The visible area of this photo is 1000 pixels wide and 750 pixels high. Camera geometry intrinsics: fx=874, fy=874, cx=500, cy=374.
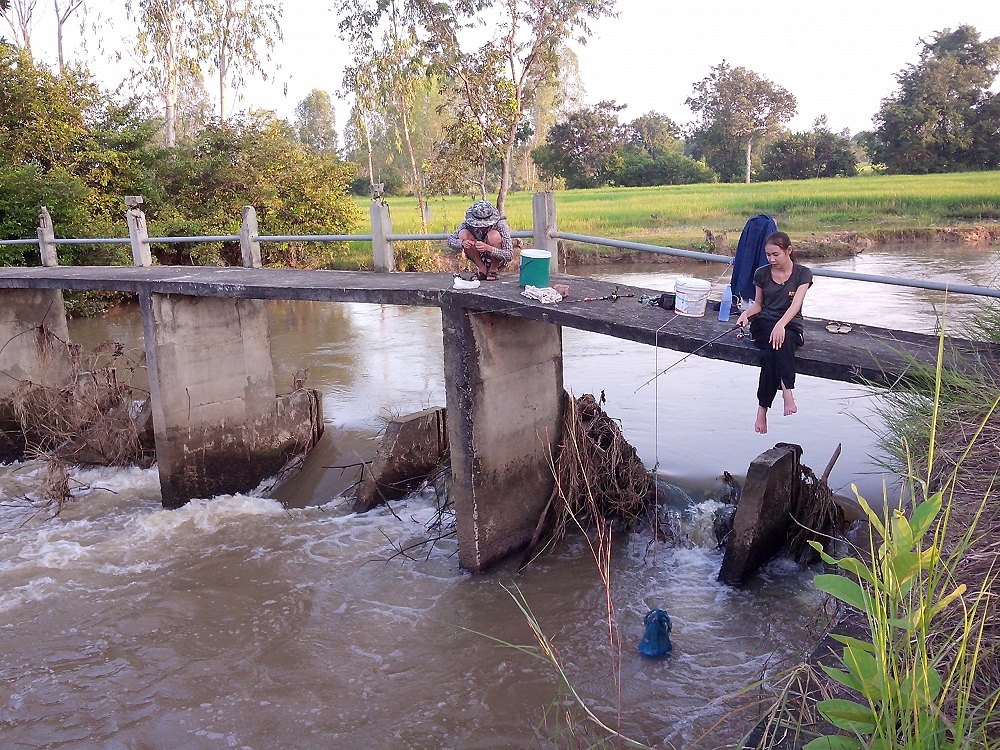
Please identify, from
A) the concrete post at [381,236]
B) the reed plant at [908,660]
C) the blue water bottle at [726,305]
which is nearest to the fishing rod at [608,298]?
the blue water bottle at [726,305]

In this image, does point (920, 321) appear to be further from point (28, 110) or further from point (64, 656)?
point (28, 110)

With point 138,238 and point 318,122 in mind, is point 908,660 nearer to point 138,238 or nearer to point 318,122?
point 138,238

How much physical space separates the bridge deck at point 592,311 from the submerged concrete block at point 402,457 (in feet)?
4.51

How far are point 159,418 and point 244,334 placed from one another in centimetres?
125

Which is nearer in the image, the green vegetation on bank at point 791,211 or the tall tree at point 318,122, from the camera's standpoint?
the green vegetation on bank at point 791,211

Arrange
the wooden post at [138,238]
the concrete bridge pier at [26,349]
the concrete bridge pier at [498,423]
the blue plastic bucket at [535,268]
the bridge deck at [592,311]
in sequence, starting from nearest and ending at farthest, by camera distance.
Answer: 1. the bridge deck at [592,311]
2. the blue plastic bucket at [535,268]
3. the concrete bridge pier at [498,423]
4. the wooden post at [138,238]
5. the concrete bridge pier at [26,349]

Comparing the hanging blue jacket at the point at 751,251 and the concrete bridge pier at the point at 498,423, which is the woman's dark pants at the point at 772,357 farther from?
the concrete bridge pier at the point at 498,423

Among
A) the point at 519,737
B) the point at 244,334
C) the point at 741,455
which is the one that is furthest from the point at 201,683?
the point at 741,455

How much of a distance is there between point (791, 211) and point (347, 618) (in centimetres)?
2885

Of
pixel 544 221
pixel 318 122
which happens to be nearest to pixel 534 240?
pixel 544 221

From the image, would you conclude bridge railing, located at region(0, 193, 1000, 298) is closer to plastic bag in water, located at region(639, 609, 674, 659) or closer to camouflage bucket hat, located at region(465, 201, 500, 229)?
camouflage bucket hat, located at region(465, 201, 500, 229)

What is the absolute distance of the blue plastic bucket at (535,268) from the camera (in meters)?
6.33

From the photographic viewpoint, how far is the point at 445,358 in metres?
6.57

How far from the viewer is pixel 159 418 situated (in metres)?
8.58
